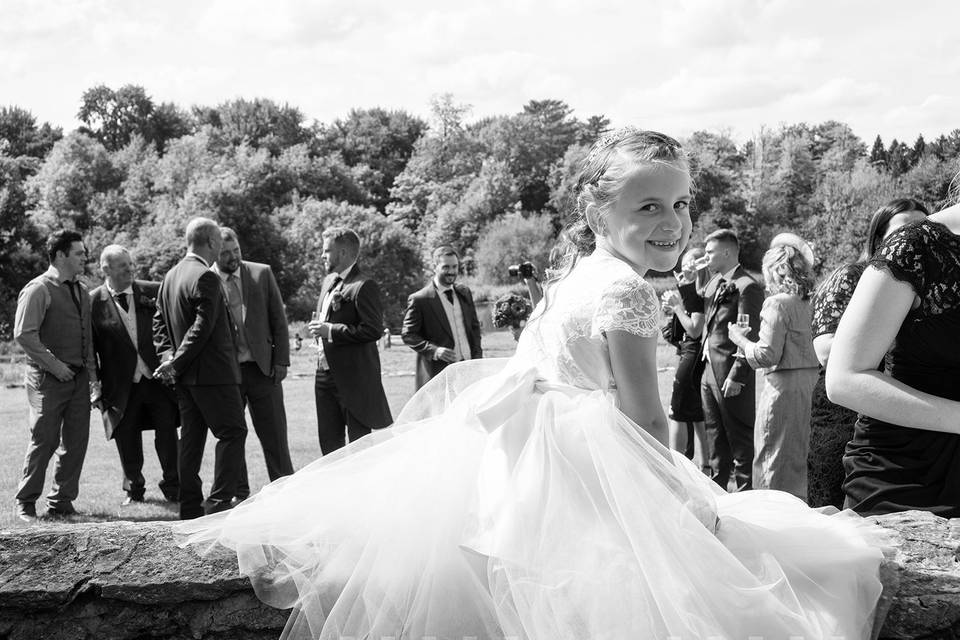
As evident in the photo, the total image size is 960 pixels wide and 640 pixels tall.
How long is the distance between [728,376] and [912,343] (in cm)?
503

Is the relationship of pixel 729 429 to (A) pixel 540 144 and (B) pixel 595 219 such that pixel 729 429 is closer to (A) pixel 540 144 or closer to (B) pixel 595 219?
(B) pixel 595 219

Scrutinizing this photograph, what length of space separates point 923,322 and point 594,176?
0.98 meters

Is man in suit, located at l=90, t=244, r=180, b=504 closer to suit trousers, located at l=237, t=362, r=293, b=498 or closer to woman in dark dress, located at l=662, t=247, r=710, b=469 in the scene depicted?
suit trousers, located at l=237, t=362, r=293, b=498

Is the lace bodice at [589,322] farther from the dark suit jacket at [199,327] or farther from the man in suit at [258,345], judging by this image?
the man in suit at [258,345]

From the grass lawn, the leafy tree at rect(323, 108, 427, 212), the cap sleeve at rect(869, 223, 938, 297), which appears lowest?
the grass lawn

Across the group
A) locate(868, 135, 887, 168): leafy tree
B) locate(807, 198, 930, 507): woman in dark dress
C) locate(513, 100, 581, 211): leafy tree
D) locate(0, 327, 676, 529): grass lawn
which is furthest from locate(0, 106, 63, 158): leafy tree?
locate(807, 198, 930, 507): woman in dark dress

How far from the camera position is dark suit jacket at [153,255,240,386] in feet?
23.1

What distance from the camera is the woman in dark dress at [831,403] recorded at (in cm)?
446

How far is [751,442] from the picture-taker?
24.9 feet

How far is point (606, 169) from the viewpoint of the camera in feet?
7.91

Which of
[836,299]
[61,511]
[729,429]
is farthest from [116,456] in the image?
[836,299]

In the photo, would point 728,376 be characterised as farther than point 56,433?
No

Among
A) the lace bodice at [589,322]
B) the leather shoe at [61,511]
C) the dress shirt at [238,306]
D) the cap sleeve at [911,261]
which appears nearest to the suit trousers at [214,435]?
the dress shirt at [238,306]

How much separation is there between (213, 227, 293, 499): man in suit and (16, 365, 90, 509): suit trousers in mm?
1400
